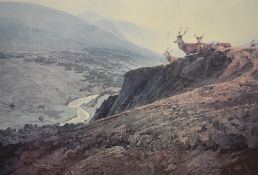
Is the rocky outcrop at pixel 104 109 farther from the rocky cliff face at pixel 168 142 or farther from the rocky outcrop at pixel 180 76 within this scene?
the rocky cliff face at pixel 168 142

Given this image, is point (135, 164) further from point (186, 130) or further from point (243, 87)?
point (243, 87)

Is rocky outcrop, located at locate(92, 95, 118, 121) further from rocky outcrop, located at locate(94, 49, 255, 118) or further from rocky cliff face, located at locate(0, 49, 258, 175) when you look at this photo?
rocky cliff face, located at locate(0, 49, 258, 175)

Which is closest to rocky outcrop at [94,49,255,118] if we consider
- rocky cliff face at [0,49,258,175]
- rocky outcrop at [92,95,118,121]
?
rocky outcrop at [92,95,118,121]

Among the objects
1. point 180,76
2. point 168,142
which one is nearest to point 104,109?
point 180,76

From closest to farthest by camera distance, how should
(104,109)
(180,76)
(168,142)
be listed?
1. (168,142)
2. (180,76)
3. (104,109)

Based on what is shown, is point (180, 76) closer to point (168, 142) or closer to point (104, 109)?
point (104, 109)

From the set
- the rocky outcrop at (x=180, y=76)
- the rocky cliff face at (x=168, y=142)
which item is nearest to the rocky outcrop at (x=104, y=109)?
the rocky outcrop at (x=180, y=76)
